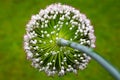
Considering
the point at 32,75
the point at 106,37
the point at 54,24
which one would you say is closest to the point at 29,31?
the point at 54,24

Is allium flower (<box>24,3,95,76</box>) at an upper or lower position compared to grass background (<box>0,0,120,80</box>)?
lower

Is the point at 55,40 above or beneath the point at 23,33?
beneath

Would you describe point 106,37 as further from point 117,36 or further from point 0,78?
point 0,78

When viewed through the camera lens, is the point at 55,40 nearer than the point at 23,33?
Yes

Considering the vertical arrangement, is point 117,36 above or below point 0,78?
above
